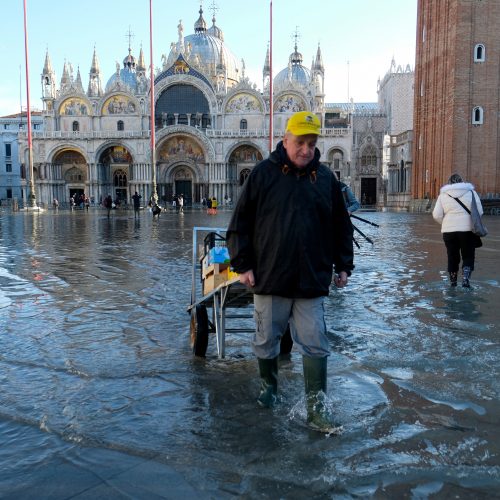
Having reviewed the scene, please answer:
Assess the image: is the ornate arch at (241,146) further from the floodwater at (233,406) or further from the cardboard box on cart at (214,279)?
the cardboard box on cart at (214,279)

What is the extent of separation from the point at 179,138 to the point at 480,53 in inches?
1293

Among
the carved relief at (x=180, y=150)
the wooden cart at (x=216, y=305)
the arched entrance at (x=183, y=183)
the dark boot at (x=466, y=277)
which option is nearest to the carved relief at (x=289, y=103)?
the carved relief at (x=180, y=150)

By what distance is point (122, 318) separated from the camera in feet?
20.3

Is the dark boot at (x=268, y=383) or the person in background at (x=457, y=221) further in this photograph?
the person in background at (x=457, y=221)

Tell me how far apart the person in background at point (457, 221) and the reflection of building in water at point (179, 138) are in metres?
50.2

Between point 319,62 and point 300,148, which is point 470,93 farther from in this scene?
point 319,62

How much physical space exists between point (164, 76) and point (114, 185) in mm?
12694

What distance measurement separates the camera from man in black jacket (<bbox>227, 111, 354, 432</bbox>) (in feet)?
11.2

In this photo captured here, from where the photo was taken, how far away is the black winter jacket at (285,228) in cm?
342

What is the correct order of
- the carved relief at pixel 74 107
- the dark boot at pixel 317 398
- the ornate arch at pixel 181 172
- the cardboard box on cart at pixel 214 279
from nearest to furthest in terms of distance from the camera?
the dark boot at pixel 317 398 → the cardboard box on cart at pixel 214 279 → the ornate arch at pixel 181 172 → the carved relief at pixel 74 107

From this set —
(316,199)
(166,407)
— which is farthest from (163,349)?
(316,199)

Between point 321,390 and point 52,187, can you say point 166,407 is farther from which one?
point 52,187

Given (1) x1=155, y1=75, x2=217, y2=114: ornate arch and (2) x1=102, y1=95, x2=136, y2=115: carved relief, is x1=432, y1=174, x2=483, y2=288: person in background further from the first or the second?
(2) x1=102, y1=95, x2=136, y2=115: carved relief

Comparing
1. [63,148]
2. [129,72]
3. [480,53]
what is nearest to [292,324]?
[480,53]
